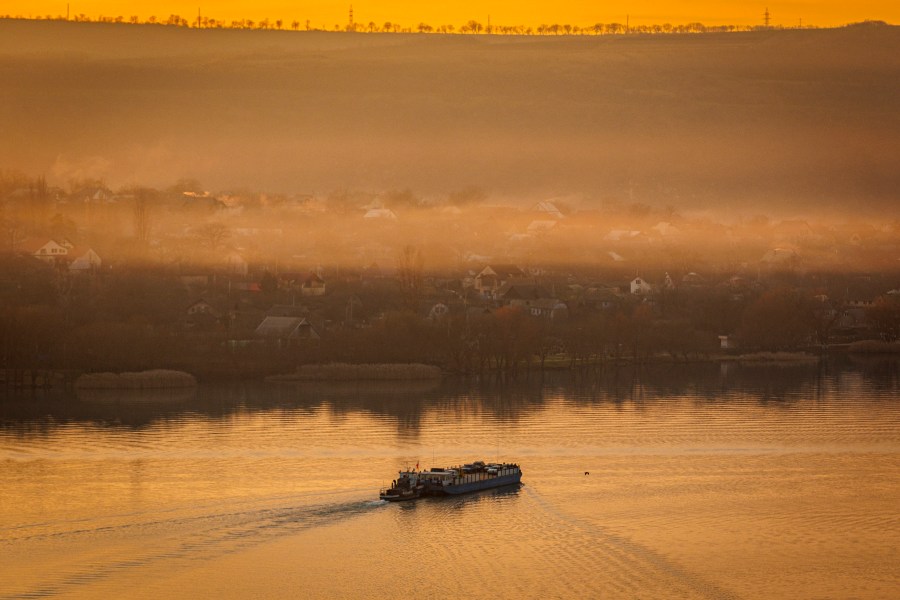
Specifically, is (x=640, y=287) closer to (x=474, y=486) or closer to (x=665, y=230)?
(x=665, y=230)

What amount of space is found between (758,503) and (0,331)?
54.1 feet

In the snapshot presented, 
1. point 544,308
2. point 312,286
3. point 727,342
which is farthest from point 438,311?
point 727,342

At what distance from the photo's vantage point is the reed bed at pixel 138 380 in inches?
1096

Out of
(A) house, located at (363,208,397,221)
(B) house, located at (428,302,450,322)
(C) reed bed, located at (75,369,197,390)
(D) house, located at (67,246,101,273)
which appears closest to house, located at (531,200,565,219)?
(A) house, located at (363,208,397,221)

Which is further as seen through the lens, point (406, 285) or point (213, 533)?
point (406, 285)

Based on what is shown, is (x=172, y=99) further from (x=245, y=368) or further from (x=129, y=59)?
(x=245, y=368)

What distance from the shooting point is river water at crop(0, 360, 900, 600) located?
47.6 ft

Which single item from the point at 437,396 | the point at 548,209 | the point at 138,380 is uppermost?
the point at 548,209

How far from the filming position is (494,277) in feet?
154

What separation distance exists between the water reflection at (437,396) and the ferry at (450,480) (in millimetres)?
3425

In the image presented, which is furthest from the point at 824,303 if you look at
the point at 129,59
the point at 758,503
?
the point at 129,59

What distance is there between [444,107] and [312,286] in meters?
52.9

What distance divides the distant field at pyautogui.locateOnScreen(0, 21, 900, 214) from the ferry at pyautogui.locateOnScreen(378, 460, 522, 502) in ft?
222

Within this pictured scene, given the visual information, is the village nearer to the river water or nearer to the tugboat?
the river water
